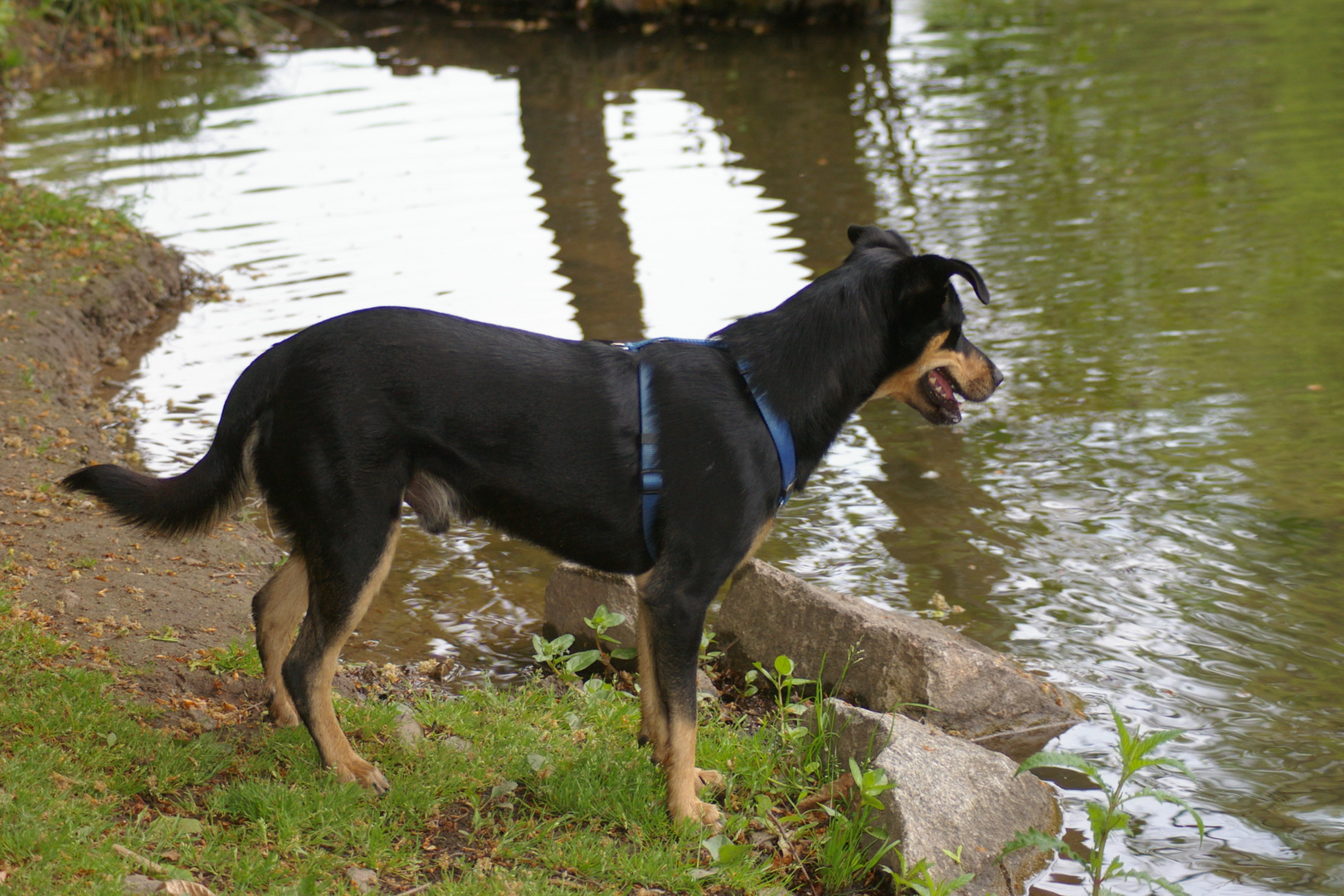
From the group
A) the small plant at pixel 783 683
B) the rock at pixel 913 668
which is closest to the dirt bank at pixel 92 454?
the small plant at pixel 783 683

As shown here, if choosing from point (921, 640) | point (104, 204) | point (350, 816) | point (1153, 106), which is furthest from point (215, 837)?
point (1153, 106)

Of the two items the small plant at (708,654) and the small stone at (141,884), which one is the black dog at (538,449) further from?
the small plant at (708,654)

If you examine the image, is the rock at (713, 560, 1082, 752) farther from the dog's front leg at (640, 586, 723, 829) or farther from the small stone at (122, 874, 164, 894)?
the small stone at (122, 874, 164, 894)

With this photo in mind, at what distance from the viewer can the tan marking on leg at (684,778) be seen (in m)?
3.82

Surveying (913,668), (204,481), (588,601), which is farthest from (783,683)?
(204,481)

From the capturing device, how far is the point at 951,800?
12.8 ft

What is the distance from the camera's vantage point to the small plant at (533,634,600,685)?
4.67m

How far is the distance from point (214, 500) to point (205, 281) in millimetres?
6549

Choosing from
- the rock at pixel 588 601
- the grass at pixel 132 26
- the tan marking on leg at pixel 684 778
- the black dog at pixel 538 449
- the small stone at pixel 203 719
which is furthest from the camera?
the grass at pixel 132 26

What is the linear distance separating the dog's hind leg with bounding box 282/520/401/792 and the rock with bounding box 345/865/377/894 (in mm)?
407

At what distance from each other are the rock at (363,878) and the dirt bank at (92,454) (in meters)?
1.22

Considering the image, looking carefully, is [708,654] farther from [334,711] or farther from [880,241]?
[880,241]

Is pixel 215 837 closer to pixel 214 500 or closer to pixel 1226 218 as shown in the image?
pixel 214 500

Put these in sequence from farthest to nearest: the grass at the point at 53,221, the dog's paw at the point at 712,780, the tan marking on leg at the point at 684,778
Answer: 1. the grass at the point at 53,221
2. the dog's paw at the point at 712,780
3. the tan marking on leg at the point at 684,778
